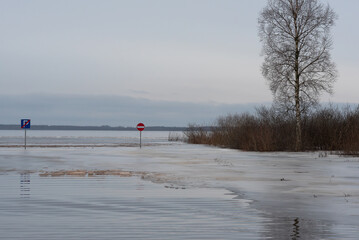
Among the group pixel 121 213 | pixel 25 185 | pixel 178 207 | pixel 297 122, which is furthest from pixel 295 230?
pixel 297 122

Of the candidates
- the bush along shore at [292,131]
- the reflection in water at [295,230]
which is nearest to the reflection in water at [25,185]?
the reflection in water at [295,230]

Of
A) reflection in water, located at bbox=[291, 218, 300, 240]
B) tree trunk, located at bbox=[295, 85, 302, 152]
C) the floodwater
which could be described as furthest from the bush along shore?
reflection in water, located at bbox=[291, 218, 300, 240]

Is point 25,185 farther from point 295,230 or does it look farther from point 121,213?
point 295,230

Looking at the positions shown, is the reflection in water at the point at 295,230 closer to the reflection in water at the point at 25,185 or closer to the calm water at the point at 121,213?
the calm water at the point at 121,213

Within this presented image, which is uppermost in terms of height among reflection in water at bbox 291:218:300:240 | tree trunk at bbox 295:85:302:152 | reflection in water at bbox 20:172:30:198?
tree trunk at bbox 295:85:302:152

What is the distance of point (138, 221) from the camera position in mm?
8617

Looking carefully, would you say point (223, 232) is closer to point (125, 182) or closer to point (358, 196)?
point (358, 196)

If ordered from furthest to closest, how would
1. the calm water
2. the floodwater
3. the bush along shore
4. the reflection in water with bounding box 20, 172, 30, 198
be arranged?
the bush along shore → the reflection in water with bounding box 20, 172, 30, 198 → the floodwater → the calm water

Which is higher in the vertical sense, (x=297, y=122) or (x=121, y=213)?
(x=297, y=122)

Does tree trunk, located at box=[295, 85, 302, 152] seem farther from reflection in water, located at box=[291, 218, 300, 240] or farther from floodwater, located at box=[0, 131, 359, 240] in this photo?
reflection in water, located at box=[291, 218, 300, 240]

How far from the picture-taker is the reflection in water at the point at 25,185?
1241cm

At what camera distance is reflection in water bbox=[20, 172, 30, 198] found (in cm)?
1241

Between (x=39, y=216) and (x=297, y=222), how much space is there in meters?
4.43

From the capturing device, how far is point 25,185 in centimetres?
1458
